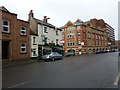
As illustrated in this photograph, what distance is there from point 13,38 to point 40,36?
8544mm

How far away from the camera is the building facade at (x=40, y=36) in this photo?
27469 millimetres

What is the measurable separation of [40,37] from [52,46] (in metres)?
4.09

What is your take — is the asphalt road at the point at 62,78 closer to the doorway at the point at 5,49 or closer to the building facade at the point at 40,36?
the doorway at the point at 5,49

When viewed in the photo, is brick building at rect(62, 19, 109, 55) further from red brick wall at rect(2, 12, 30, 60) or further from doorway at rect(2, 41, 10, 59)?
doorway at rect(2, 41, 10, 59)

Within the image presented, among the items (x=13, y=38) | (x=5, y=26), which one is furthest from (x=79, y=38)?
(x=5, y=26)

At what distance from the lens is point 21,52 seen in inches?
926

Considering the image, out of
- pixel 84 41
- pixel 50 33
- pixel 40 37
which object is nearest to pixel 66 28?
pixel 84 41

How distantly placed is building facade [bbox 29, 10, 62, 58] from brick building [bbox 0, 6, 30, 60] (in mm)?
2616

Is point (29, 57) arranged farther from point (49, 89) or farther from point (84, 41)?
point (84, 41)

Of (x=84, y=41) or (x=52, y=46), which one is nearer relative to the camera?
(x=52, y=46)

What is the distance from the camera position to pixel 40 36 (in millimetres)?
29906

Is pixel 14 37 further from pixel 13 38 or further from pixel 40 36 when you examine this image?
pixel 40 36

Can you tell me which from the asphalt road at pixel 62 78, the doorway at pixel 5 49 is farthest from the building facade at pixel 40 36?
the asphalt road at pixel 62 78

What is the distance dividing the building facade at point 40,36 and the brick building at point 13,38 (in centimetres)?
262
